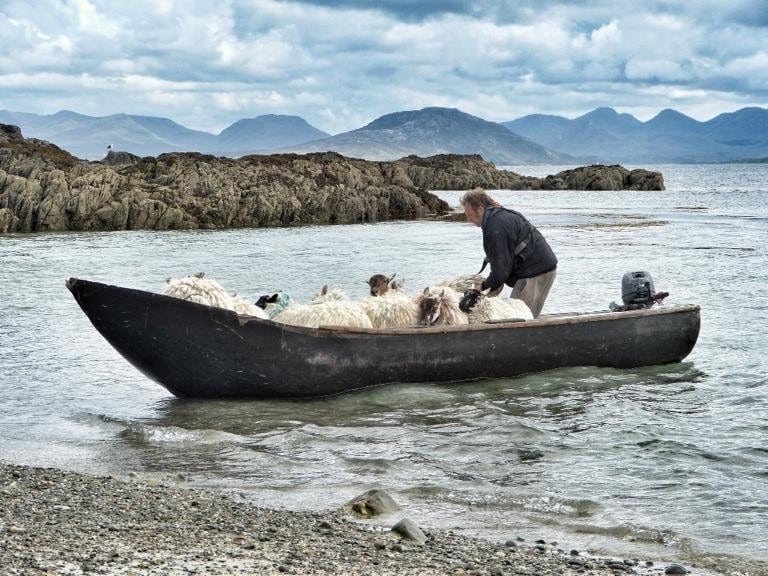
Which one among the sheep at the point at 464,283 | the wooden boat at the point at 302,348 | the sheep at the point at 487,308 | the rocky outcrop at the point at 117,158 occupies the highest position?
the rocky outcrop at the point at 117,158

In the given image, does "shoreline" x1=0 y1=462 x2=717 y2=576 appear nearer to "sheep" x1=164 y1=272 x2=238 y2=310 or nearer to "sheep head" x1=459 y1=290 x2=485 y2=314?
"sheep" x1=164 y1=272 x2=238 y2=310

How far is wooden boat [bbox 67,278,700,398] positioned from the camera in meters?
9.97

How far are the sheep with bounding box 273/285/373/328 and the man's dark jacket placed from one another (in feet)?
5.91

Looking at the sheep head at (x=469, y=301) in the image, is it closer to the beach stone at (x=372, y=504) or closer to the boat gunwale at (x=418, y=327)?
the boat gunwale at (x=418, y=327)

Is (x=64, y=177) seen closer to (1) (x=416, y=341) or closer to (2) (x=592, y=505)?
(1) (x=416, y=341)

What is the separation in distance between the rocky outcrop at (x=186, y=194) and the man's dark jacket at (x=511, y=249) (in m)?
31.5

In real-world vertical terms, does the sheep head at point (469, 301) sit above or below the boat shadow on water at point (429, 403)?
above

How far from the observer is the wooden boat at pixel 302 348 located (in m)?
9.97

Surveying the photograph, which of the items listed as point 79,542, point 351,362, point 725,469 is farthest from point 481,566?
point 351,362

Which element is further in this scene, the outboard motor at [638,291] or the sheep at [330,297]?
the outboard motor at [638,291]

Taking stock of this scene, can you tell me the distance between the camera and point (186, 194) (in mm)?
45969

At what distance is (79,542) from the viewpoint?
18.2 feet

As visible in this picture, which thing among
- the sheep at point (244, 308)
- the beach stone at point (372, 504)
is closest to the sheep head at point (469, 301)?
the sheep at point (244, 308)

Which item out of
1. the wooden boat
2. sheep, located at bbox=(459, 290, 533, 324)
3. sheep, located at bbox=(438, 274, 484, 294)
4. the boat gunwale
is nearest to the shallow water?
the wooden boat
